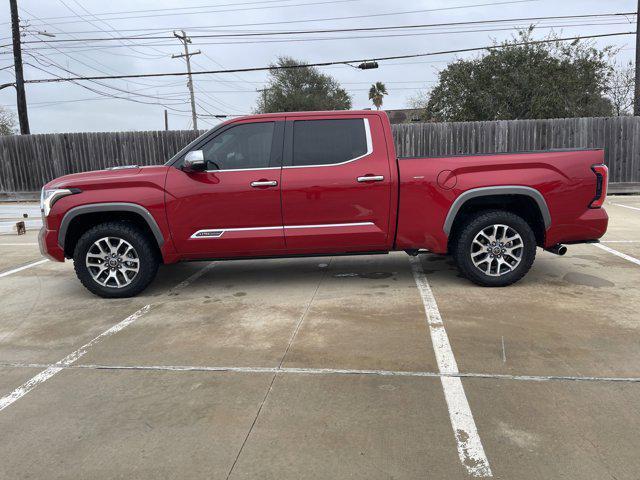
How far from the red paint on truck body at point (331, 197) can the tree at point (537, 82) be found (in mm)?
18868

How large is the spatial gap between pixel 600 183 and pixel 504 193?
1.03 m

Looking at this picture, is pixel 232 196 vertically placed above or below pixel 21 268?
above

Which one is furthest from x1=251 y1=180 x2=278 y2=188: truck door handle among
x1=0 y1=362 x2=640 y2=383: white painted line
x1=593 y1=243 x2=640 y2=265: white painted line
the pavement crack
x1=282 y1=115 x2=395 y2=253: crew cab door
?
x1=593 y1=243 x2=640 y2=265: white painted line

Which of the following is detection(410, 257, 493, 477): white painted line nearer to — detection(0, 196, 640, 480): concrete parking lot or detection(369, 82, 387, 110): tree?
detection(0, 196, 640, 480): concrete parking lot

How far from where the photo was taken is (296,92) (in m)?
45.5

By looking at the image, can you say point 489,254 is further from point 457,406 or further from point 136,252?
point 136,252

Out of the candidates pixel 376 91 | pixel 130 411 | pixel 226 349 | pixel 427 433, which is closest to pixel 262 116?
pixel 226 349

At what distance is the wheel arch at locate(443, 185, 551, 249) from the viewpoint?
506cm

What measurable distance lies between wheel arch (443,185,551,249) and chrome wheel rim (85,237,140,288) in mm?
3397

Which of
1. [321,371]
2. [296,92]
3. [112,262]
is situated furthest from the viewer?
[296,92]

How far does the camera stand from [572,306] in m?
4.68

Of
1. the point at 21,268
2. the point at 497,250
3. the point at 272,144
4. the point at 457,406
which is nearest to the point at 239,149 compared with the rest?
the point at 272,144

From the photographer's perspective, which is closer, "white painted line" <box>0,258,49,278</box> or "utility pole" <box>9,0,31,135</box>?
"white painted line" <box>0,258,49,278</box>

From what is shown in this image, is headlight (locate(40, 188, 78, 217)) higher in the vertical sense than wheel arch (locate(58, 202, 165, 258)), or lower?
higher
